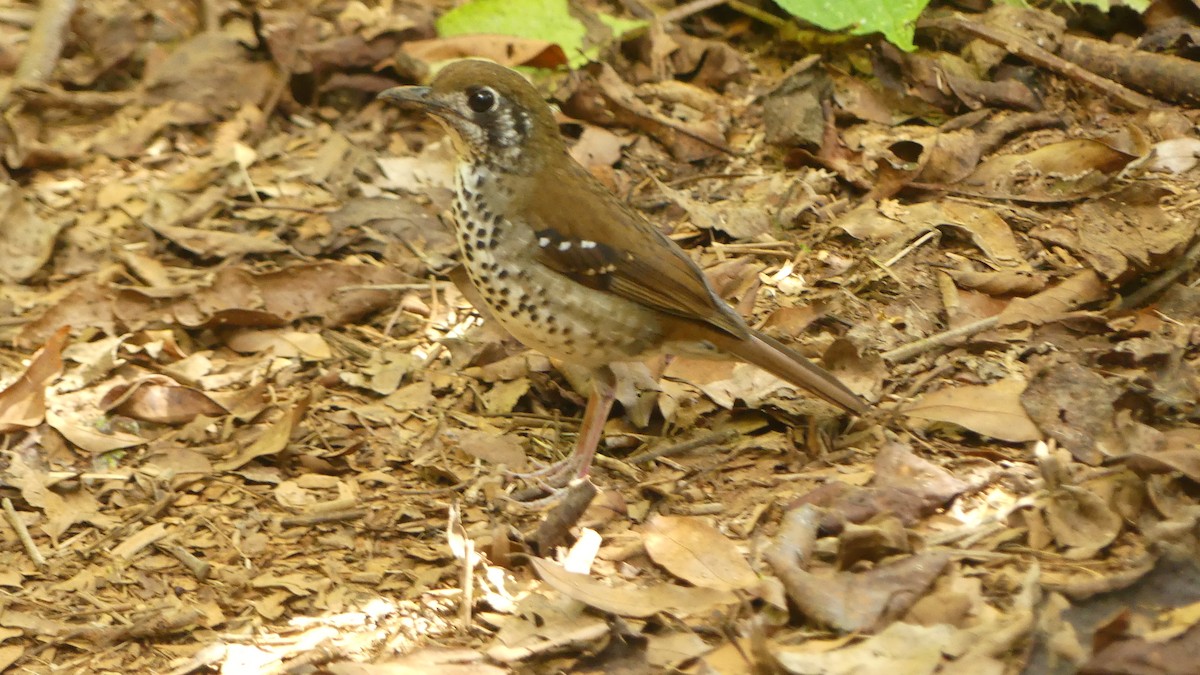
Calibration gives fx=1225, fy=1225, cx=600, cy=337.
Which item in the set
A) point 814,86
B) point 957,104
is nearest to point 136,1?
point 814,86

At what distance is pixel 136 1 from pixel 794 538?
15.8 ft

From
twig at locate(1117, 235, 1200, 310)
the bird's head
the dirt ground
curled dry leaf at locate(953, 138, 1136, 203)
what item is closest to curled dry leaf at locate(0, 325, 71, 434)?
the dirt ground

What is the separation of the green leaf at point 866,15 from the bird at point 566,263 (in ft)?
5.72

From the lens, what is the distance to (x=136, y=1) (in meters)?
6.27

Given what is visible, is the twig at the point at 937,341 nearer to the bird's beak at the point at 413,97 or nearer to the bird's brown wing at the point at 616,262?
the bird's brown wing at the point at 616,262

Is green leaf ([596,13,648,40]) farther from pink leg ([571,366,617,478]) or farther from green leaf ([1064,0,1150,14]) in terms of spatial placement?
pink leg ([571,366,617,478])

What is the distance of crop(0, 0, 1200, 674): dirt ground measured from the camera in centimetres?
298

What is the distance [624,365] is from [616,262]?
553 millimetres

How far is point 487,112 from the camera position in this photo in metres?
3.93

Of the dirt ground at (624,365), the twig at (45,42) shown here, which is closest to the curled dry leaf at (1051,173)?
the dirt ground at (624,365)

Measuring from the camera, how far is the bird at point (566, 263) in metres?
3.75

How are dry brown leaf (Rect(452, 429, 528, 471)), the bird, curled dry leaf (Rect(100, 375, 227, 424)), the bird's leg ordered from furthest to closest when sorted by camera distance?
curled dry leaf (Rect(100, 375, 227, 424)), dry brown leaf (Rect(452, 429, 528, 471)), the bird's leg, the bird

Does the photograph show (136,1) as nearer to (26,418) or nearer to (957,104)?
(26,418)

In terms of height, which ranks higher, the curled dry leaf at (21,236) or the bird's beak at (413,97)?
the bird's beak at (413,97)
